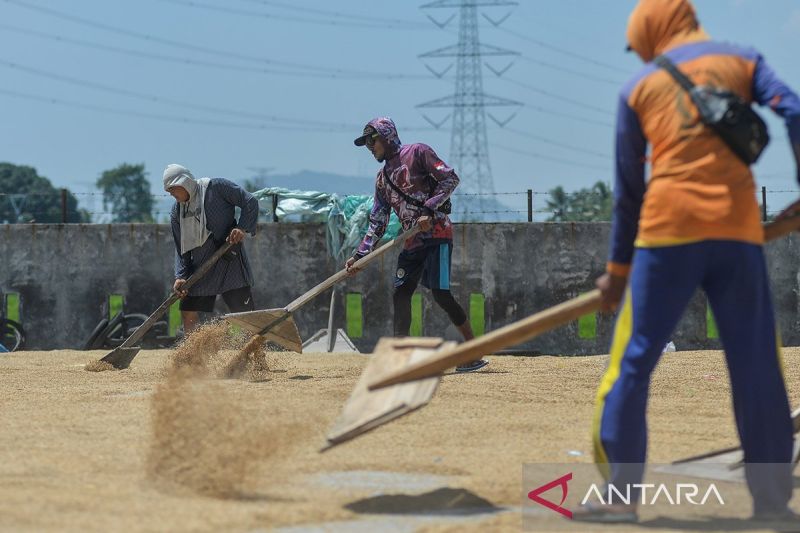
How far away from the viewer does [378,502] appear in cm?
488

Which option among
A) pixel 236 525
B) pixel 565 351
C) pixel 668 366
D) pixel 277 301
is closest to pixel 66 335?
pixel 277 301

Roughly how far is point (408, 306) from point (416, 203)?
0.80m

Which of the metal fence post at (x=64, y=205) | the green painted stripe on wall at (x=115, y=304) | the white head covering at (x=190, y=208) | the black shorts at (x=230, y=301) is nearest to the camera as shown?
the white head covering at (x=190, y=208)

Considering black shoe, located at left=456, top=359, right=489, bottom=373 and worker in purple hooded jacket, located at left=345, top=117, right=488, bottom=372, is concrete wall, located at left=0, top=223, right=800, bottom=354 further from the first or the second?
worker in purple hooded jacket, located at left=345, top=117, right=488, bottom=372

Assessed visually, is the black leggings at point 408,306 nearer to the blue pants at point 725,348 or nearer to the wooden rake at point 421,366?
the wooden rake at point 421,366

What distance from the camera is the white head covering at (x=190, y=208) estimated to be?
33.3 ft

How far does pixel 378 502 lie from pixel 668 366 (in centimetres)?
605

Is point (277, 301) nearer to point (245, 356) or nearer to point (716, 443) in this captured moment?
point (245, 356)

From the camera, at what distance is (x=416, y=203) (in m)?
9.74

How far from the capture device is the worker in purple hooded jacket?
9.72 meters

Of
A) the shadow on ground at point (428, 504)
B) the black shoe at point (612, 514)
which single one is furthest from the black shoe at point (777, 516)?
the shadow on ground at point (428, 504)

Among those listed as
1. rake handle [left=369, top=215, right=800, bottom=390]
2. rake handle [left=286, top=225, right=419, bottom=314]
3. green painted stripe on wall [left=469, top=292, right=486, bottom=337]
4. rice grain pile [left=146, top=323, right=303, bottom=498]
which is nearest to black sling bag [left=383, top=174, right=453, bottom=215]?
rake handle [left=286, top=225, right=419, bottom=314]

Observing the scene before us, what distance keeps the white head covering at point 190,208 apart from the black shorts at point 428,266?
1671 mm

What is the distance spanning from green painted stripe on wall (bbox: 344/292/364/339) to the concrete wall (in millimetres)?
49
